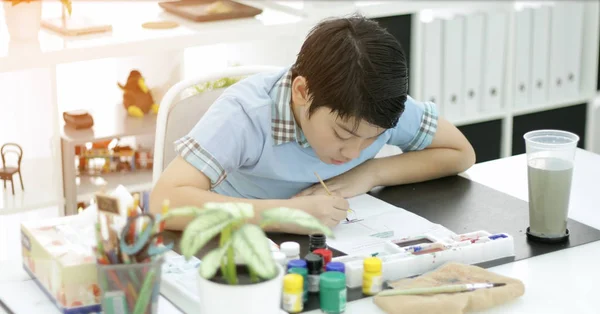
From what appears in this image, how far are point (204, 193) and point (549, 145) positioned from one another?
616 mm

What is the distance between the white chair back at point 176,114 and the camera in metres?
1.87

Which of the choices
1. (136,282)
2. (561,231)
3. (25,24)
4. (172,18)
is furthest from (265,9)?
(136,282)

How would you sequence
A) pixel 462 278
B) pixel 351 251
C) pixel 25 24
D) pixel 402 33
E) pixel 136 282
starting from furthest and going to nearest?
pixel 402 33 < pixel 25 24 < pixel 351 251 < pixel 462 278 < pixel 136 282

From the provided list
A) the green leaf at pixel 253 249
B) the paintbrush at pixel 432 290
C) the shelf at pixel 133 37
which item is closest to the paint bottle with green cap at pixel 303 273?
the paintbrush at pixel 432 290

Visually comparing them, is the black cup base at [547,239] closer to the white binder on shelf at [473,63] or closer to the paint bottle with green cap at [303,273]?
the paint bottle with green cap at [303,273]

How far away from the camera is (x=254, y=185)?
73.7 inches

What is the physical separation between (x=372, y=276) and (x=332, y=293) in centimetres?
9

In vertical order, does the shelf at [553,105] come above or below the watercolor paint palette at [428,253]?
below

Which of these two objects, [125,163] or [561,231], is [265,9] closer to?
[125,163]

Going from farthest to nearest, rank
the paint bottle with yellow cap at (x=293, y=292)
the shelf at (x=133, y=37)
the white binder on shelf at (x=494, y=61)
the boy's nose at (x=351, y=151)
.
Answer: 1. the white binder on shelf at (x=494, y=61)
2. the shelf at (x=133, y=37)
3. the boy's nose at (x=351, y=151)
4. the paint bottle with yellow cap at (x=293, y=292)

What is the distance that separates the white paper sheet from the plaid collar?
0.18 meters

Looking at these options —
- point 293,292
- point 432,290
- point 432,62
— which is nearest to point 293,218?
point 293,292

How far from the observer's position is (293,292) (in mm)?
1290

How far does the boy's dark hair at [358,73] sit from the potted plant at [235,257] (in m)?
0.49
